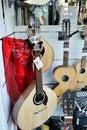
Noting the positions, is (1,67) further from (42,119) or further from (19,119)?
(42,119)

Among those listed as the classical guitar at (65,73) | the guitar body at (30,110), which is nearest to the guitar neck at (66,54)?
the classical guitar at (65,73)

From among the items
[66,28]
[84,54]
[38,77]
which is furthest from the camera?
[84,54]

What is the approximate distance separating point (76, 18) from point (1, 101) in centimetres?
96

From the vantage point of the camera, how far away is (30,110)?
4.05 ft

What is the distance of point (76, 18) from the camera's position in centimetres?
144

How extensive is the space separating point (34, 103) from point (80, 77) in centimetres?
58

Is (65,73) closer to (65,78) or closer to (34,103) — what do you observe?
(65,78)

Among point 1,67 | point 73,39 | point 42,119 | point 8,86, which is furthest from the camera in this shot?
point 73,39

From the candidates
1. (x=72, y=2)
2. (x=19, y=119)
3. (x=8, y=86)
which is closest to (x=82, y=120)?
(x=19, y=119)

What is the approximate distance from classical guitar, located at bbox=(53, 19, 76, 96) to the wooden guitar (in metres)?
0.22

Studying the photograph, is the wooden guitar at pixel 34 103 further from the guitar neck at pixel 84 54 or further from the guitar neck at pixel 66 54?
the guitar neck at pixel 84 54

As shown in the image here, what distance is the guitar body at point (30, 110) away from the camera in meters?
1.19

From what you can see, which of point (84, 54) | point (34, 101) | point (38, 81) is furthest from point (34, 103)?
point (84, 54)

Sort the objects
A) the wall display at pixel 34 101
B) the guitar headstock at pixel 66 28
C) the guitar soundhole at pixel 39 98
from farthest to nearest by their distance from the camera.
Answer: the guitar headstock at pixel 66 28 < the guitar soundhole at pixel 39 98 < the wall display at pixel 34 101
